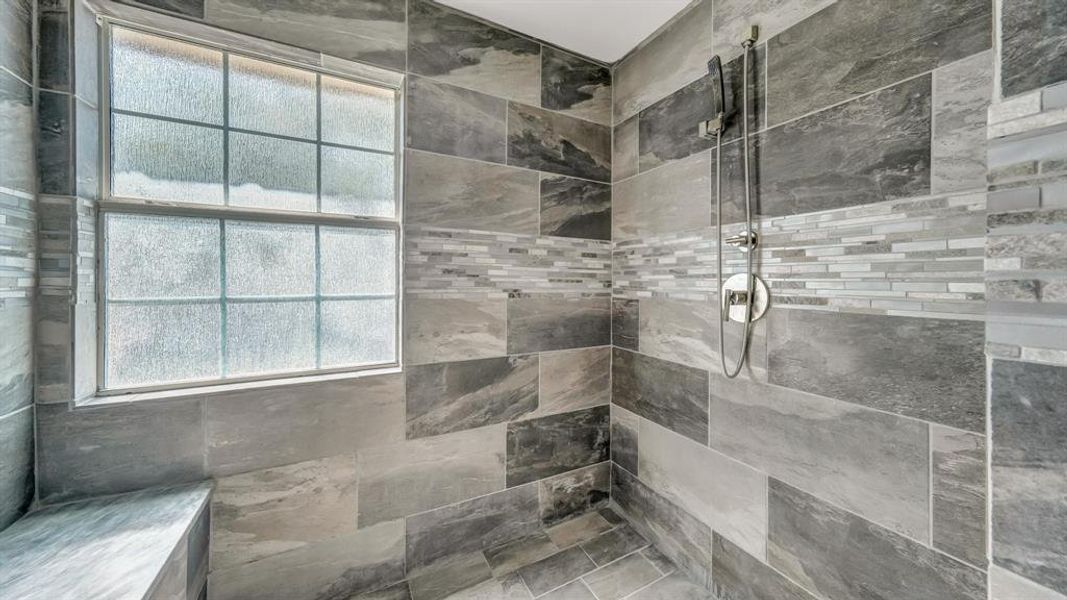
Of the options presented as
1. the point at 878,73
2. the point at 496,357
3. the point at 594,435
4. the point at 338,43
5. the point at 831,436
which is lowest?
the point at 594,435

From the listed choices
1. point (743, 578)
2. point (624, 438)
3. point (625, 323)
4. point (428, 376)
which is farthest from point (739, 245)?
point (428, 376)

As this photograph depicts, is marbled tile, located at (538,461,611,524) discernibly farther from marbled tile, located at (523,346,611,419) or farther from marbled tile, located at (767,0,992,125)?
marbled tile, located at (767,0,992,125)

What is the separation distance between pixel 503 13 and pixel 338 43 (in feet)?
2.24

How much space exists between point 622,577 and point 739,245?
4.56 feet

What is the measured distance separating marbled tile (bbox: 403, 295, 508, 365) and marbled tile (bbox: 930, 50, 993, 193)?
55.3 inches

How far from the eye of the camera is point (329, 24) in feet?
4.40

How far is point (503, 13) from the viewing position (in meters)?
1.53

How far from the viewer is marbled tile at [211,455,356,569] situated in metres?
1.21

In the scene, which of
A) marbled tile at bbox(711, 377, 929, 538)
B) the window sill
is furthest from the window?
marbled tile at bbox(711, 377, 929, 538)

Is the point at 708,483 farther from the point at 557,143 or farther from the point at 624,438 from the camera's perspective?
the point at 557,143

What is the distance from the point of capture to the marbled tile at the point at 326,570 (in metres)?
1.23

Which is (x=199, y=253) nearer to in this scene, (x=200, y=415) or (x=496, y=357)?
(x=200, y=415)

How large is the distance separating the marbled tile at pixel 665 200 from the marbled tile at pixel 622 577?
4.70ft

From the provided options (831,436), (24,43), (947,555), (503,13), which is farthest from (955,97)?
(24,43)
